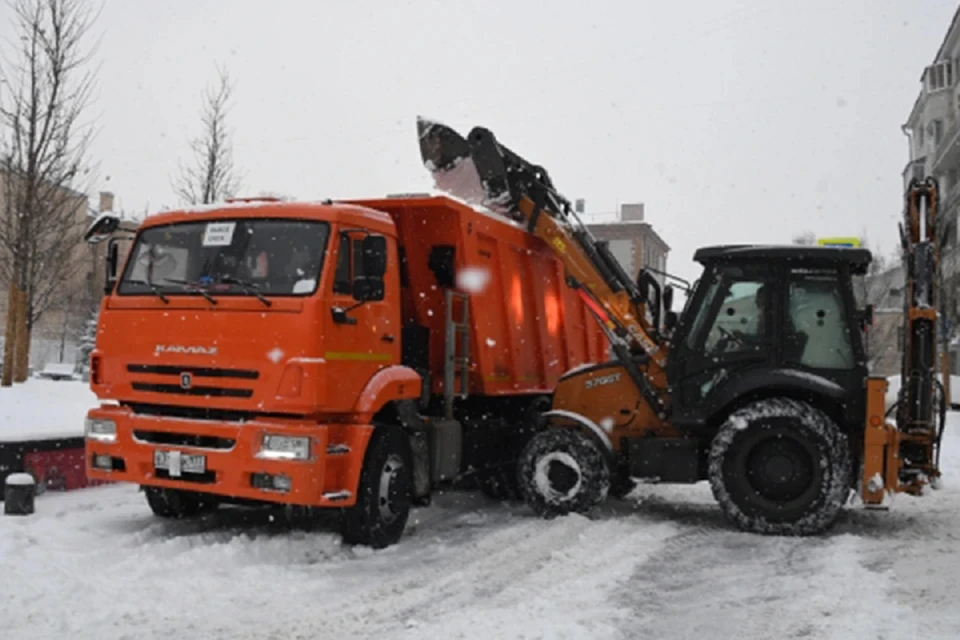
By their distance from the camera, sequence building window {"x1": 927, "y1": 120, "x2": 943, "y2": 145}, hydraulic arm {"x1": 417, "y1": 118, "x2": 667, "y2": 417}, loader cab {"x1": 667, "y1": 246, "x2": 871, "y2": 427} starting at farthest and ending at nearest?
building window {"x1": 927, "y1": 120, "x2": 943, "y2": 145}
hydraulic arm {"x1": 417, "y1": 118, "x2": 667, "y2": 417}
loader cab {"x1": 667, "y1": 246, "x2": 871, "y2": 427}

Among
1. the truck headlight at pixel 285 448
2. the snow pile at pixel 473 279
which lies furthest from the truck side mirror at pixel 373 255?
the snow pile at pixel 473 279

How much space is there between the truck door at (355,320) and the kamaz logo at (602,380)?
2.75 meters

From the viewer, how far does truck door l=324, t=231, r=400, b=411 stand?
723cm

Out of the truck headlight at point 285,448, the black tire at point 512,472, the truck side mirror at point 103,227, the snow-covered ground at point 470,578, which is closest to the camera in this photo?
the snow-covered ground at point 470,578

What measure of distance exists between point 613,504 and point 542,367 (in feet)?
5.81

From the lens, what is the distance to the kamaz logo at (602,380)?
9.79 metres

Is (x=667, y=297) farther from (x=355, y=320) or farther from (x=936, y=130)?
(x=936, y=130)

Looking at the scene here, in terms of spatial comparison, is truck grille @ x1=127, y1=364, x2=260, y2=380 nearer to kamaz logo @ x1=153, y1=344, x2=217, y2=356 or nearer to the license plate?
kamaz logo @ x1=153, y1=344, x2=217, y2=356

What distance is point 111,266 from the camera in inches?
318

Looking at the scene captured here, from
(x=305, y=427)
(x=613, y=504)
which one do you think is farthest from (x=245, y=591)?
(x=613, y=504)

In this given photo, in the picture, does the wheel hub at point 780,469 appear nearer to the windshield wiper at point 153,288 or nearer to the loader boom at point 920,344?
the loader boom at point 920,344

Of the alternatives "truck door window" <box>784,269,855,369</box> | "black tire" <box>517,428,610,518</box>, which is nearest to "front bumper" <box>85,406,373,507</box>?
"black tire" <box>517,428,610,518</box>

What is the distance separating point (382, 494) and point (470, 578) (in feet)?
4.23

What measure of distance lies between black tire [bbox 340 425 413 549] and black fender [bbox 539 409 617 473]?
1955 mm
